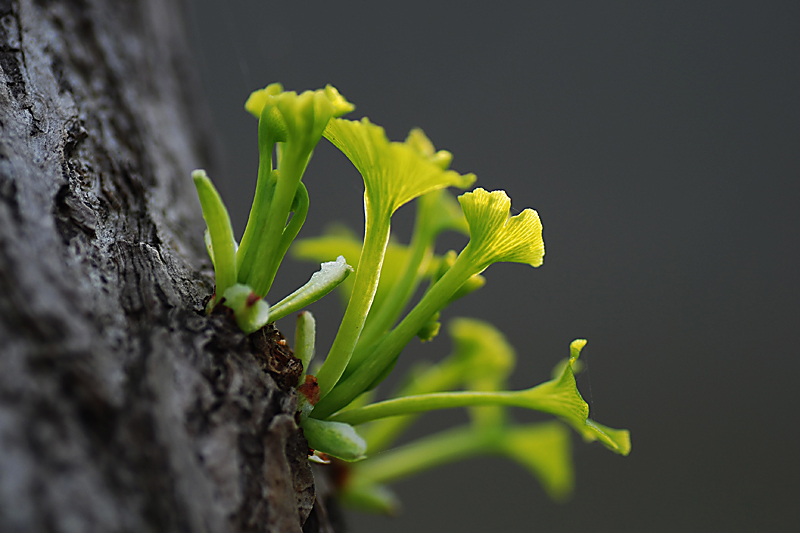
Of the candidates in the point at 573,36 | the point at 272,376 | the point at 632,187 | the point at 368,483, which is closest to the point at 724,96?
the point at 632,187

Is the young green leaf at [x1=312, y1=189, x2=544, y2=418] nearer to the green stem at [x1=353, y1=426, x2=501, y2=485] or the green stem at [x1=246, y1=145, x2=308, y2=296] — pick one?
the green stem at [x1=246, y1=145, x2=308, y2=296]

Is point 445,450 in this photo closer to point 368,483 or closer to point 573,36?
point 368,483

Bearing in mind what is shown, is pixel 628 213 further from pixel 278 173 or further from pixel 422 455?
pixel 278 173

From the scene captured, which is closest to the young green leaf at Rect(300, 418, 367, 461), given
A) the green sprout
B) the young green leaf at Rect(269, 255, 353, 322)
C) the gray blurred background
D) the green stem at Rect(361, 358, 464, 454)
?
the green sprout

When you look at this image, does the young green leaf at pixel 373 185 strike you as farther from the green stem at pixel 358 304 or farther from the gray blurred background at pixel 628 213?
the gray blurred background at pixel 628 213

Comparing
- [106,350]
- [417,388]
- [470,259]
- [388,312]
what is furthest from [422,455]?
[106,350]

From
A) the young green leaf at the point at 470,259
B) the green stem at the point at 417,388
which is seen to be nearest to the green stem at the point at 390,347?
the young green leaf at the point at 470,259
